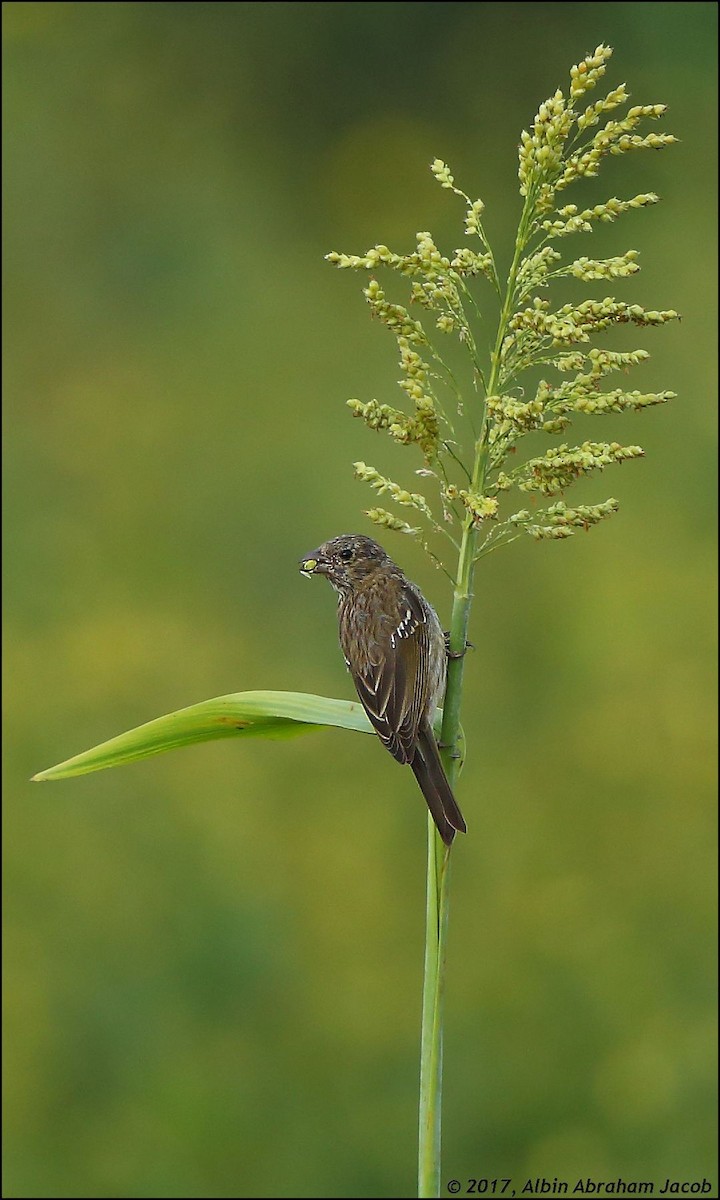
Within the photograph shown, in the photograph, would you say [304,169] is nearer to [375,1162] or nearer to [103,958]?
[103,958]

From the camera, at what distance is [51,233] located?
6023mm

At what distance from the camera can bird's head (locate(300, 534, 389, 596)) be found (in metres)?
2.06

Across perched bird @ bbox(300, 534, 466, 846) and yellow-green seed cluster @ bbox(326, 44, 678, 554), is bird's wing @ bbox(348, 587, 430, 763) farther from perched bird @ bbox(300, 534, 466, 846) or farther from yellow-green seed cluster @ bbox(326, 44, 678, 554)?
yellow-green seed cluster @ bbox(326, 44, 678, 554)

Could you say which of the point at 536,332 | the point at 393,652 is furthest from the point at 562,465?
the point at 393,652

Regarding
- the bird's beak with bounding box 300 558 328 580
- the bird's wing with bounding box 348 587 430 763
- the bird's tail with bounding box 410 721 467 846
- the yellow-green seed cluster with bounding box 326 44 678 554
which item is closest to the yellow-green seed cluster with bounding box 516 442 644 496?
the yellow-green seed cluster with bounding box 326 44 678 554

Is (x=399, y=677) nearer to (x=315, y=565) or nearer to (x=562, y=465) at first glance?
(x=315, y=565)

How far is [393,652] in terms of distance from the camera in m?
1.86

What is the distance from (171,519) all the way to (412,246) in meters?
1.64

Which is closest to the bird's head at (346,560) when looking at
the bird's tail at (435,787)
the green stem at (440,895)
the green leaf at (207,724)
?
the bird's tail at (435,787)

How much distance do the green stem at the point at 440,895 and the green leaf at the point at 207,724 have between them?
0.84ft

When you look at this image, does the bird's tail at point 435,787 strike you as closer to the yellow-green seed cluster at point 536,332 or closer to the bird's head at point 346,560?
the yellow-green seed cluster at point 536,332

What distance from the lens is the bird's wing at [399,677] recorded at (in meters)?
1.65

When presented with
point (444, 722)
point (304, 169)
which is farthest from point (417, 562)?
point (444, 722)

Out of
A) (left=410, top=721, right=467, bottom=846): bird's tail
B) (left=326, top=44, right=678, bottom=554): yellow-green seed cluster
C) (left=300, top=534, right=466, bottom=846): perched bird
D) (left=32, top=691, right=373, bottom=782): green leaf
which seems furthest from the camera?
(left=300, top=534, right=466, bottom=846): perched bird
